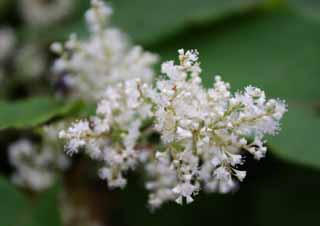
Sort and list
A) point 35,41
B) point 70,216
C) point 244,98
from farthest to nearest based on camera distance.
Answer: point 35,41, point 70,216, point 244,98

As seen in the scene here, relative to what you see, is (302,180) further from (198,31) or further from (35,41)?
(35,41)

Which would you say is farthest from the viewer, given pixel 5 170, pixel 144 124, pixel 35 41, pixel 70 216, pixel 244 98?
pixel 35 41

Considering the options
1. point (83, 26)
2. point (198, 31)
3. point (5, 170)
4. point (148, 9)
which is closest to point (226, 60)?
point (198, 31)

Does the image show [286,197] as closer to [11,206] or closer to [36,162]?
[36,162]

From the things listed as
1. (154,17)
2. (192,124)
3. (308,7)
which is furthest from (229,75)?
(192,124)

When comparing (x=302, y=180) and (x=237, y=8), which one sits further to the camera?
(x=237, y=8)

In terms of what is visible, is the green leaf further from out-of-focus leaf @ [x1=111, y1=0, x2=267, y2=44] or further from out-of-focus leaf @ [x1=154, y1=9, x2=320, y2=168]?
out-of-focus leaf @ [x1=111, y1=0, x2=267, y2=44]

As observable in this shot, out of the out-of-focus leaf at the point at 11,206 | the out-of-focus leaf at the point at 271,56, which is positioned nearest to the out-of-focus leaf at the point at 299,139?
the out-of-focus leaf at the point at 271,56

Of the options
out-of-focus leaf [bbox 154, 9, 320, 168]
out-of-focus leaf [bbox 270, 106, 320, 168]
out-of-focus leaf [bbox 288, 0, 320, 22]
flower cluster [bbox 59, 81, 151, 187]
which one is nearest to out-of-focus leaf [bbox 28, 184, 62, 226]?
flower cluster [bbox 59, 81, 151, 187]
